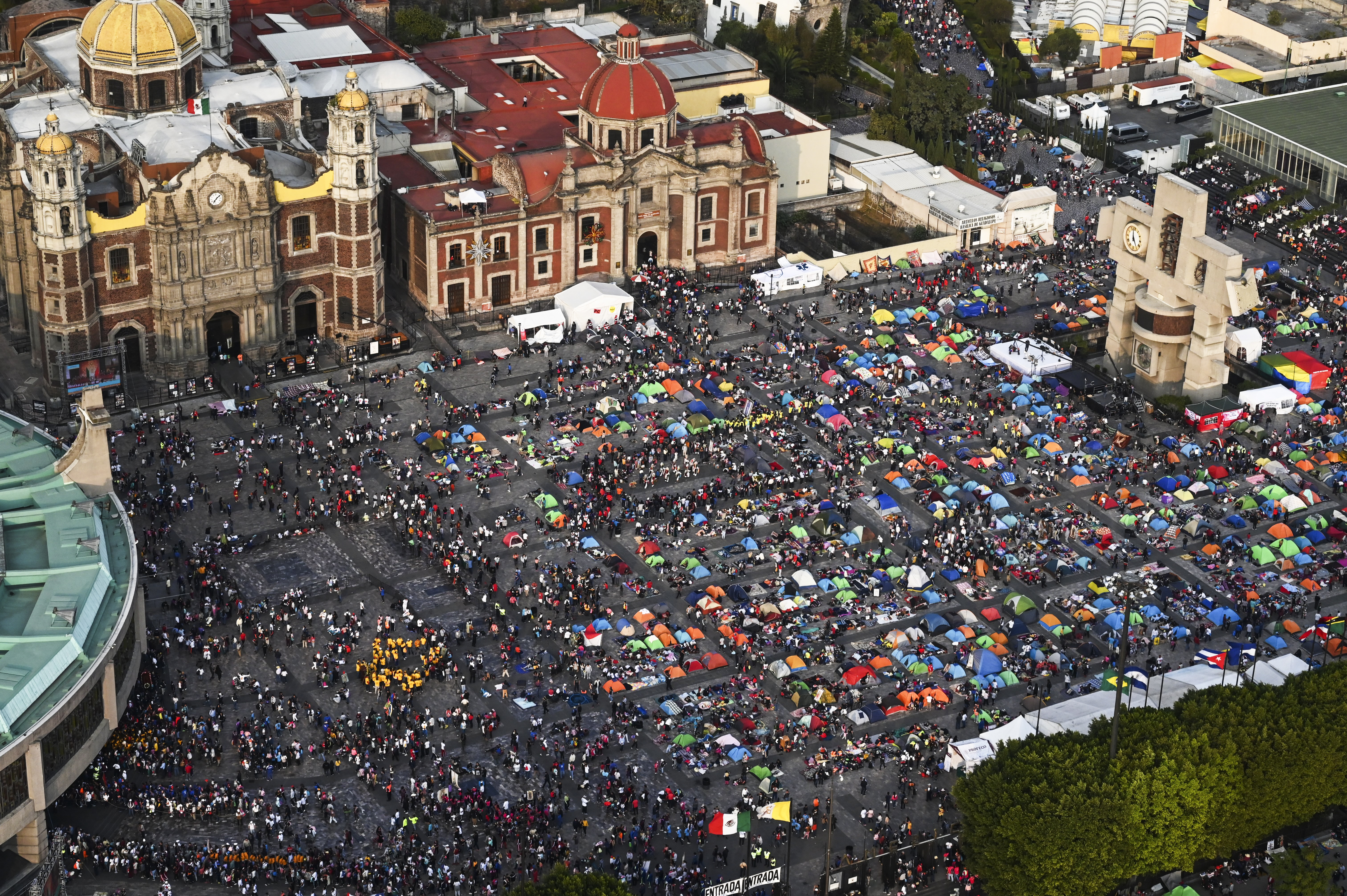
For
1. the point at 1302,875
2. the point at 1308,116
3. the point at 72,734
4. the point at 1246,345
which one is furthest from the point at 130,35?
the point at 1308,116

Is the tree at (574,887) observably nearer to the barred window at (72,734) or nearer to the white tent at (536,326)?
the barred window at (72,734)

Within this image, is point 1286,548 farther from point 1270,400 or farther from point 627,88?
point 627,88

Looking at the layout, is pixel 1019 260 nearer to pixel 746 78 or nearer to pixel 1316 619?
pixel 746 78

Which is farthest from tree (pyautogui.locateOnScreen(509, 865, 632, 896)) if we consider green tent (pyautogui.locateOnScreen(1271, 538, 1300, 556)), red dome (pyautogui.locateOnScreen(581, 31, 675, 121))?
red dome (pyautogui.locateOnScreen(581, 31, 675, 121))

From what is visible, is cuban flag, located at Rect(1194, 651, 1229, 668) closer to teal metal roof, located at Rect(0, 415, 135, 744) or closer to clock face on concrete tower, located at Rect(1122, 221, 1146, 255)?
clock face on concrete tower, located at Rect(1122, 221, 1146, 255)

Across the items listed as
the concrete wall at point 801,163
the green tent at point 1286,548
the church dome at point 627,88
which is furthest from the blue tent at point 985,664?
the concrete wall at point 801,163
